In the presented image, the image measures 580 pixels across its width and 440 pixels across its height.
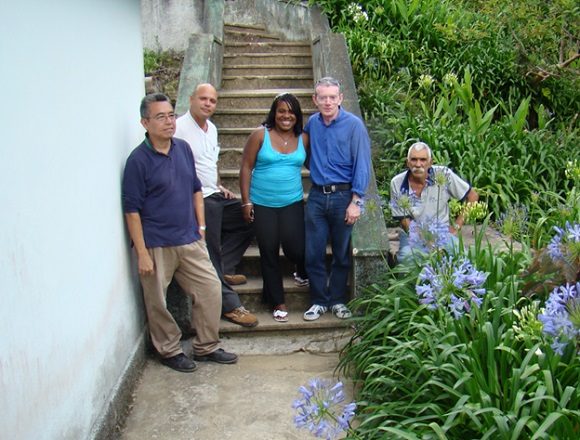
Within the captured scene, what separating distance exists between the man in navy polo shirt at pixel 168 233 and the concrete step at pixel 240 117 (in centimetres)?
258

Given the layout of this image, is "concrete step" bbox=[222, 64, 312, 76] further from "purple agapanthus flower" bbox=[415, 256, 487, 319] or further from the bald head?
"purple agapanthus flower" bbox=[415, 256, 487, 319]

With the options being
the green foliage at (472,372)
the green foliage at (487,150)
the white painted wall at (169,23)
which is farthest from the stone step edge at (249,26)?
the green foliage at (472,372)

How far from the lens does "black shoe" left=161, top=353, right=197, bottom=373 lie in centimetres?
440

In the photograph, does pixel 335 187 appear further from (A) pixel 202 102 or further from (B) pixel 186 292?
(B) pixel 186 292

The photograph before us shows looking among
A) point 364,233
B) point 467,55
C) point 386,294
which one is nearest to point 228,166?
point 364,233

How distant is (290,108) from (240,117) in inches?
96.9

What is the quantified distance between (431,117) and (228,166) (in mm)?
2343

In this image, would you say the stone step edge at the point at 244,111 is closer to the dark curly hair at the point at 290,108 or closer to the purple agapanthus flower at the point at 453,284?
the dark curly hair at the point at 290,108

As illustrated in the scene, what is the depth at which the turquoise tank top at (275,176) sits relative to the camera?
4.64 m

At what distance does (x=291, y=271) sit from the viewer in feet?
18.0

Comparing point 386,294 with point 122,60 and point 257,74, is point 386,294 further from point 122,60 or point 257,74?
point 257,74

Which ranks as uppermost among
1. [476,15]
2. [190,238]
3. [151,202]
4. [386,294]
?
[476,15]

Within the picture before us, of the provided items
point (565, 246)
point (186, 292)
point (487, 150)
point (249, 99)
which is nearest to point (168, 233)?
point (186, 292)

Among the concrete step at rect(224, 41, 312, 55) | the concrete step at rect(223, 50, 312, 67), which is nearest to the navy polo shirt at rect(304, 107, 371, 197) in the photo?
the concrete step at rect(223, 50, 312, 67)
